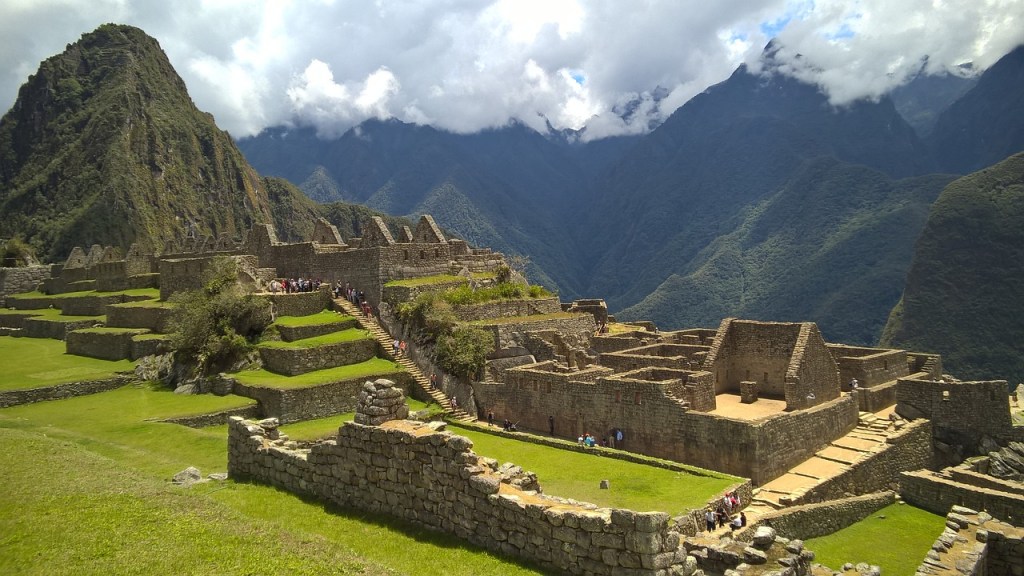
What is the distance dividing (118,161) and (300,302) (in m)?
139

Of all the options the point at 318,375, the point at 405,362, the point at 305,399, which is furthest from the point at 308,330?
the point at 305,399

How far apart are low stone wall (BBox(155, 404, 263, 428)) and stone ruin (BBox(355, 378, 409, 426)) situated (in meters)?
11.6

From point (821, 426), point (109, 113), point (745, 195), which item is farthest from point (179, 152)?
point (821, 426)

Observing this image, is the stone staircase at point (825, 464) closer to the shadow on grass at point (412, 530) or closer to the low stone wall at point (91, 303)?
the shadow on grass at point (412, 530)

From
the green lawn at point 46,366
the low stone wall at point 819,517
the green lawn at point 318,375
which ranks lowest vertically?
the low stone wall at point 819,517

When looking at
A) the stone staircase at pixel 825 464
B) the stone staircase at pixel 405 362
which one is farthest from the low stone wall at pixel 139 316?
the stone staircase at pixel 825 464

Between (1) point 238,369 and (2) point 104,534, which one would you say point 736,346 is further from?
(2) point 104,534

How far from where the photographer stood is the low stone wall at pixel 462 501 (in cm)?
688

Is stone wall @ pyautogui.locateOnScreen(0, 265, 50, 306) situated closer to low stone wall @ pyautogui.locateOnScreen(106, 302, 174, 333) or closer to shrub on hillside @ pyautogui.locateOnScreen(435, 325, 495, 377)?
low stone wall @ pyautogui.locateOnScreen(106, 302, 174, 333)

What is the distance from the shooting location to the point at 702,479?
16.1 meters

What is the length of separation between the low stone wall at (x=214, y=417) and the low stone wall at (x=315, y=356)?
2.51 meters

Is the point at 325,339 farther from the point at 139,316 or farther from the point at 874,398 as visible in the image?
the point at 874,398

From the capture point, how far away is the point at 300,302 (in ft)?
91.7

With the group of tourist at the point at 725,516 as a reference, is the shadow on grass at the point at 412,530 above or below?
above
